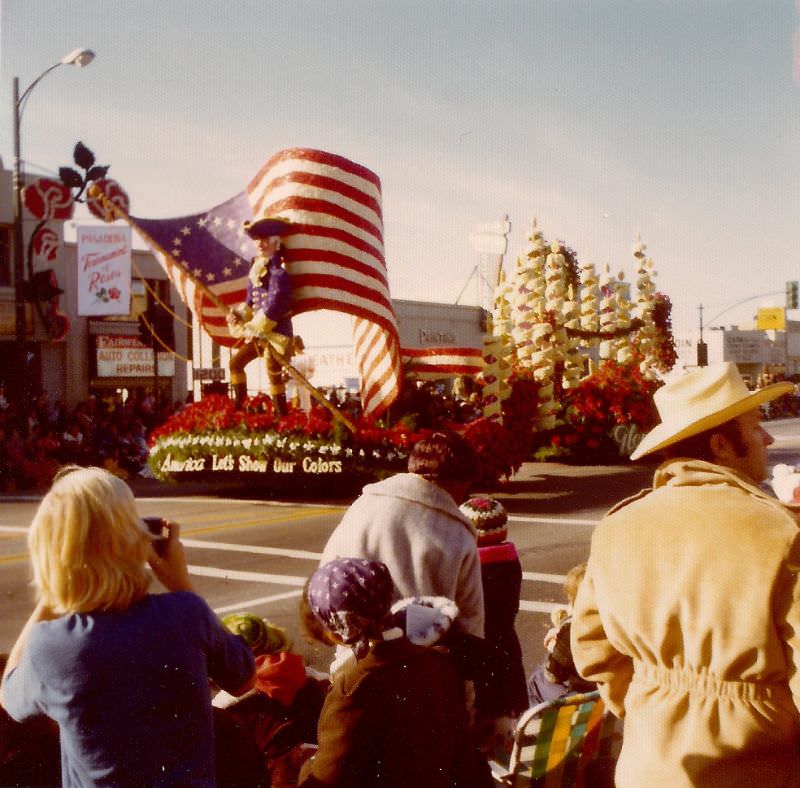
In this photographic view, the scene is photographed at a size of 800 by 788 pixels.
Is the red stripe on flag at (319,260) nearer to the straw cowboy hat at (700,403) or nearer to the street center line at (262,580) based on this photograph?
the street center line at (262,580)

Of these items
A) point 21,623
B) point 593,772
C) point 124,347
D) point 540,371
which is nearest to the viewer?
point 593,772

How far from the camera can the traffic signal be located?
1649 inches

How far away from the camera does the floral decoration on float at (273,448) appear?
15.0 m

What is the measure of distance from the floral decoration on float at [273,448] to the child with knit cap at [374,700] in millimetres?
11934

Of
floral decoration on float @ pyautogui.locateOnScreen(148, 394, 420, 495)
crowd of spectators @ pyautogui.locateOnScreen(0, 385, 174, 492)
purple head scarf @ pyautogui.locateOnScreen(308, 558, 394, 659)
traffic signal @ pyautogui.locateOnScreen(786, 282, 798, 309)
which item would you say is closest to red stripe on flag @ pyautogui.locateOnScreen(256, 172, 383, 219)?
floral decoration on float @ pyautogui.locateOnScreen(148, 394, 420, 495)

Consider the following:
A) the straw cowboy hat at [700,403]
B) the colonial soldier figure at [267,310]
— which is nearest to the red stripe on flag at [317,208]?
the colonial soldier figure at [267,310]

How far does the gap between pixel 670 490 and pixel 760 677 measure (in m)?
0.46

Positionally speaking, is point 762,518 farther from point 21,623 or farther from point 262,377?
point 262,377

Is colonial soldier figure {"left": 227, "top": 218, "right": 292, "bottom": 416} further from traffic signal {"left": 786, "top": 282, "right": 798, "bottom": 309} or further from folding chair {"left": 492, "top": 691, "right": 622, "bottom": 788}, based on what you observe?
traffic signal {"left": 786, "top": 282, "right": 798, "bottom": 309}

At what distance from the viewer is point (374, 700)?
2811 mm

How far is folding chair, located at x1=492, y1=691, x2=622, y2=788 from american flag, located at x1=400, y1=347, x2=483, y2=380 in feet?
42.2

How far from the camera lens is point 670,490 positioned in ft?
7.87

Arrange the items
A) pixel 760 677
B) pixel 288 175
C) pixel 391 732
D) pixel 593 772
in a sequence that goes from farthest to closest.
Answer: pixel 288 175 → pixel 593 772 → pixel 391 732 → pixel 760 677

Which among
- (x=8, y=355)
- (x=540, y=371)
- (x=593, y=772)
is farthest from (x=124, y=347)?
(x=593, y=772)
